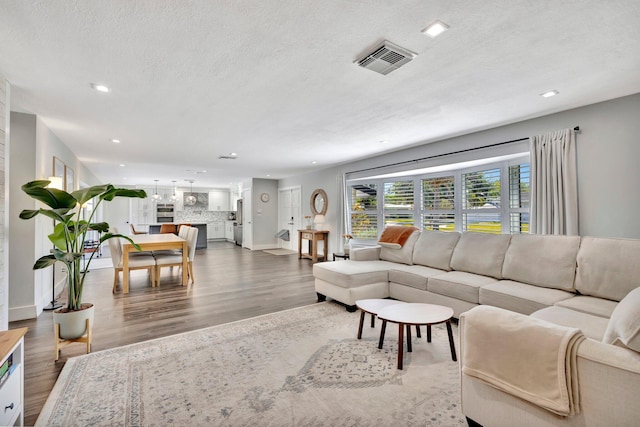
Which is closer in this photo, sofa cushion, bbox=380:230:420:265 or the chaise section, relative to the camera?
the chaise section

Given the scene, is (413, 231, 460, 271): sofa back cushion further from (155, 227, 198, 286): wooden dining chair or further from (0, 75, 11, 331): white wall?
(0, 75, 11, 331): white wall

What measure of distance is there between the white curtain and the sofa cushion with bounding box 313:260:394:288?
188 cm

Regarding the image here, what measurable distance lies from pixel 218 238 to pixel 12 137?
956 cm

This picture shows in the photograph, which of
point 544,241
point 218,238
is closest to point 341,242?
point 544,241

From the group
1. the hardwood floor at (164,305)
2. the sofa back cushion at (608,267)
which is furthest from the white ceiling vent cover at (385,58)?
the hardwood floor at (164,305)

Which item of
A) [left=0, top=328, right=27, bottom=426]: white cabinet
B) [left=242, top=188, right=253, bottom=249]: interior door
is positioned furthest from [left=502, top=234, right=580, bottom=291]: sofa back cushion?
[left=242, top=188, right=253, bottom=249]: interior door

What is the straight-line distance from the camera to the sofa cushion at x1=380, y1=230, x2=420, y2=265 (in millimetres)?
4129

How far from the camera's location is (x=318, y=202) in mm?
7938

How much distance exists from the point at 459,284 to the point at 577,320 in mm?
1084

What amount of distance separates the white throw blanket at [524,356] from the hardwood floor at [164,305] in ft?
8.15

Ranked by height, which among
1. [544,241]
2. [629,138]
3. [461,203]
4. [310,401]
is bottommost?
[310,401]

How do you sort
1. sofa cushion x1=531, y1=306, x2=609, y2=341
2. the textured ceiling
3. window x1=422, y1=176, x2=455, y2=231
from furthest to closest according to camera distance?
1. window x1=422, y1=176, x2=455, y2=231
2. sofa cushion x1=531, y1=306, x2=609, y2=341
3. the textured ceiling

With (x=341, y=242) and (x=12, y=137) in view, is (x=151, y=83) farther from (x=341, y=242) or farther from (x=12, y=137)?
(x=341, y=242)

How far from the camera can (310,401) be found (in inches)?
71.9
